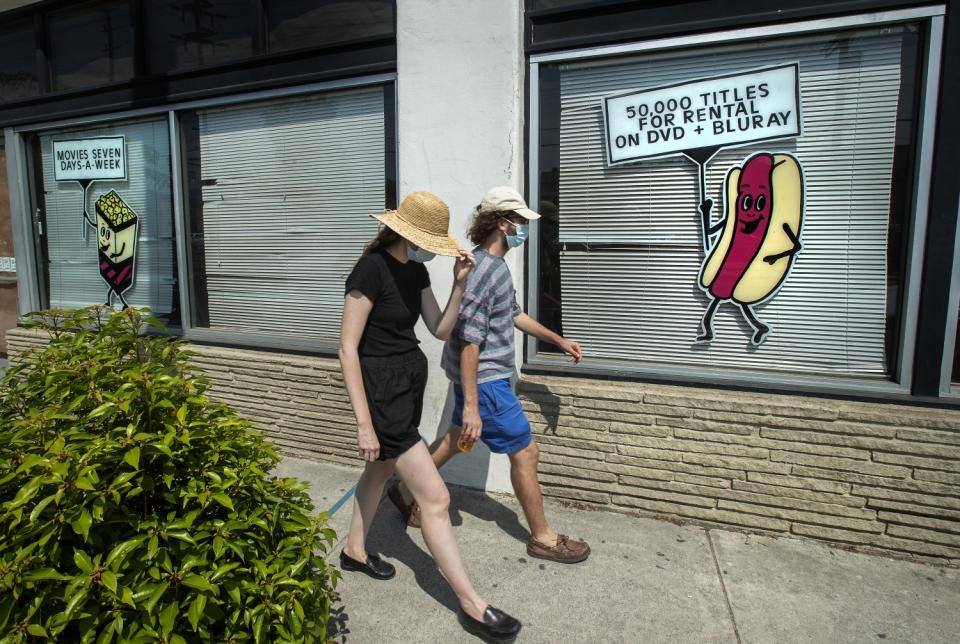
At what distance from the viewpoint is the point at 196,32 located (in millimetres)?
4645

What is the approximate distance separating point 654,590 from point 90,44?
19.3 feet

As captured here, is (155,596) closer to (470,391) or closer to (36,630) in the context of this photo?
(36,630)

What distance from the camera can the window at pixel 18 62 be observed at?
18.1ft

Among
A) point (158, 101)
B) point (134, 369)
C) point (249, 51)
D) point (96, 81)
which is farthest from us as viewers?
point (96, 81)

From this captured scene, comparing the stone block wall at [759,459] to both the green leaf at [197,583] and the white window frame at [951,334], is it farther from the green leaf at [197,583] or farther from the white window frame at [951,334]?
the green leaf at [197,583]

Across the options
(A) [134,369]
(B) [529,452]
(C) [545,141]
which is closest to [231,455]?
(A) [134,369]

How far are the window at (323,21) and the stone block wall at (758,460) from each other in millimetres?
2446

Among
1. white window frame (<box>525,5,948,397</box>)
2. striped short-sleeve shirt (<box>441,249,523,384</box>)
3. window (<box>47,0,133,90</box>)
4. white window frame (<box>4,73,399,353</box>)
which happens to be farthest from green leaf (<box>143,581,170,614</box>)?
window (<box>47,0,133,90</box>)

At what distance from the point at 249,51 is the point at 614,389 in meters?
3.49

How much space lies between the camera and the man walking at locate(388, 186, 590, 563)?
2.76m

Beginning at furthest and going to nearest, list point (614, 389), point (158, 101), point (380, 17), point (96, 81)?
point (96, 81) → point (158, 101) → point (380, 17) → point (614, 389)

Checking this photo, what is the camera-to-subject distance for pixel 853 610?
2.68 meters

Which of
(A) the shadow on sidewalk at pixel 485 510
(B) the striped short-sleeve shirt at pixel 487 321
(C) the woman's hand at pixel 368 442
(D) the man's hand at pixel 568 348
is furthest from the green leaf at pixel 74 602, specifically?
(D) the man's hand at pixel 568 348

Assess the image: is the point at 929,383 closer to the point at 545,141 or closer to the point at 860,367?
the point at 860,367
